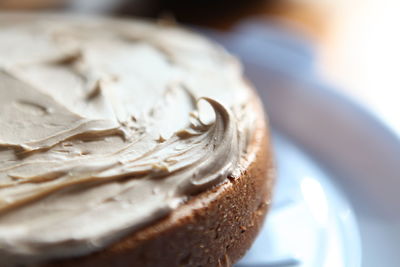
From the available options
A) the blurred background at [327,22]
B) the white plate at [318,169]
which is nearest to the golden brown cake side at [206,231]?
the white plate at [318,169]

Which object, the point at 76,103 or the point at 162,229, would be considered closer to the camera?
the point at 162,229

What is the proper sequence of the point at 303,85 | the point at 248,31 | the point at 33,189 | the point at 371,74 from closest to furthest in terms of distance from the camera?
1. the point at 33,189
2. the point at 303,85
3. the point at 248,31
4. the point at 371,74

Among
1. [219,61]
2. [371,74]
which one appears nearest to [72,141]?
[219,61]

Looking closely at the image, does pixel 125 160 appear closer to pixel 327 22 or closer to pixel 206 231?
pixel 206 231

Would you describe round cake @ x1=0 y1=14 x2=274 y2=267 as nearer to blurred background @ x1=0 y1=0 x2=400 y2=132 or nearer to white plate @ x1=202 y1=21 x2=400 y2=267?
white plate @ x1=202 y1=21 x2=400 y2=267

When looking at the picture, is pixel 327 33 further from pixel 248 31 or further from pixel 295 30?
pixel 248 31

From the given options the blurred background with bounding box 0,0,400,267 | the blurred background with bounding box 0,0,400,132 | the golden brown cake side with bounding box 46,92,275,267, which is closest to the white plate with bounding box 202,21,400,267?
the blurred background with bounding box 0,0,400,267
